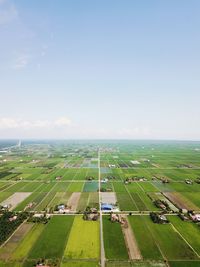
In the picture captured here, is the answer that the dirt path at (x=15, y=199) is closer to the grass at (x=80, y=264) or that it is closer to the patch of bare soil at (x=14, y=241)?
the patch of bare soil at (x=14, y=241)

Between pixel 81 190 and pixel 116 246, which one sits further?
pixel 81 190

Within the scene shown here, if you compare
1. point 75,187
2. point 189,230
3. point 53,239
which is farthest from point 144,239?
point 75,187

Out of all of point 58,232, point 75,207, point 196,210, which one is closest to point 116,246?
point 58,232

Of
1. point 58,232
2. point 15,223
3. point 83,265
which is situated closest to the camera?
point 83,265

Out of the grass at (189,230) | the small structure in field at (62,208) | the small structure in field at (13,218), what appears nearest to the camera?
the grass at (189,230)

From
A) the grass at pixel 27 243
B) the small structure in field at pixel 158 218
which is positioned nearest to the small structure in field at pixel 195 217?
the small structure in field at pixel 158 218

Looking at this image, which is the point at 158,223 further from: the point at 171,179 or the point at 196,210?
the point at 171,179

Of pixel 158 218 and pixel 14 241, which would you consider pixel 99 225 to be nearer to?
pixel 158 218
